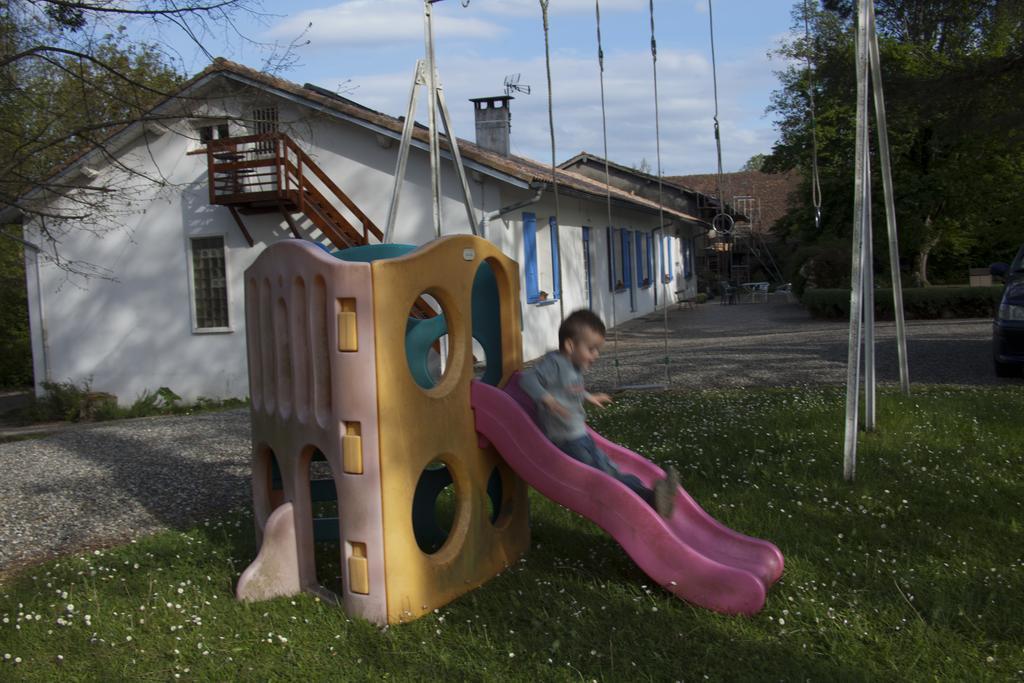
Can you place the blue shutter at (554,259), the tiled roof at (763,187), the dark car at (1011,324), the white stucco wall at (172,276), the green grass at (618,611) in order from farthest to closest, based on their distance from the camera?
the tiled roof at (763,187) < the blue shutter at (554,259) < the white stucco wall at (172,276) < the dark car at (1011,324) < the green grass at (618,611)

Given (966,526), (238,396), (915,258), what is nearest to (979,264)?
(915,258)

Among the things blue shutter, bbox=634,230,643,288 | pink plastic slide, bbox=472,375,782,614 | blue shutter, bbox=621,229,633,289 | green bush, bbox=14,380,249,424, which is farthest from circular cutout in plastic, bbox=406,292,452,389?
blue shutter, bbox=634,230,643,288

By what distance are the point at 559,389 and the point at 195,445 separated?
6.26 meters

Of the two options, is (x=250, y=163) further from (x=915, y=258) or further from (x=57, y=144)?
(x=915, y=258)

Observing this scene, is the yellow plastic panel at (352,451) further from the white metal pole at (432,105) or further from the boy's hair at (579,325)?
the white metal pole at (432,105)

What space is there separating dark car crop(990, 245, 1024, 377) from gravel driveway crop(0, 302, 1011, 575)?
18.6 inches

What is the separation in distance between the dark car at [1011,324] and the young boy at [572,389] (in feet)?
25.8

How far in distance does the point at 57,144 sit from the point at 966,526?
7.08 meters

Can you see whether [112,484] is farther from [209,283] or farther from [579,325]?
[209,283]

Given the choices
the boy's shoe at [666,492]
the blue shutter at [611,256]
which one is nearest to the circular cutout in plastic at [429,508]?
the boy's shoe at [666,492]

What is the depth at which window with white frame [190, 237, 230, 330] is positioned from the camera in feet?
58.2

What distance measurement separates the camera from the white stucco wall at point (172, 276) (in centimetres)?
1666

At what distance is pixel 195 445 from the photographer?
32.4 ft

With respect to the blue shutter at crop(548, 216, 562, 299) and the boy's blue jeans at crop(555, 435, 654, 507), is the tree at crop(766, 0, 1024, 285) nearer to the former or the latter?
the blue shutter at crop(548, 216, 562, 299)
